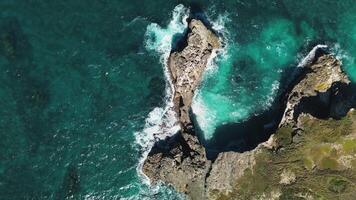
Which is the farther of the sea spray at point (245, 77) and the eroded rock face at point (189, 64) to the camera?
the sea spray at point (245, 77)

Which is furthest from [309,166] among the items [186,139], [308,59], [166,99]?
[166,99]

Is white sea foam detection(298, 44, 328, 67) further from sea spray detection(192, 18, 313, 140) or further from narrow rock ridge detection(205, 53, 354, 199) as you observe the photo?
sea spray detection(192, 18, 313, 140)

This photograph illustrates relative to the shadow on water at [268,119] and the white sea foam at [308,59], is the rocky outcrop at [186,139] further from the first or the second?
the white sea foam at [308,59]

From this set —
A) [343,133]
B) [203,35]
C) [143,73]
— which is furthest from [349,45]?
[143,73]

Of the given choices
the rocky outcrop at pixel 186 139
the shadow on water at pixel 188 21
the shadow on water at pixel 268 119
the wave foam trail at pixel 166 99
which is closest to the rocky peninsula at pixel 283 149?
the rocky outcrop at pixel 186 139

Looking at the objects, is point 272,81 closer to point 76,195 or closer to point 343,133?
point 343,133

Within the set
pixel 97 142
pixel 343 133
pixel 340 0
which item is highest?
pixel 340 0

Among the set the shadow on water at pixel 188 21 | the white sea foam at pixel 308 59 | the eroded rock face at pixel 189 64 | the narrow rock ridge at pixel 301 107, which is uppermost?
the shadow on water at pixel 188 21
